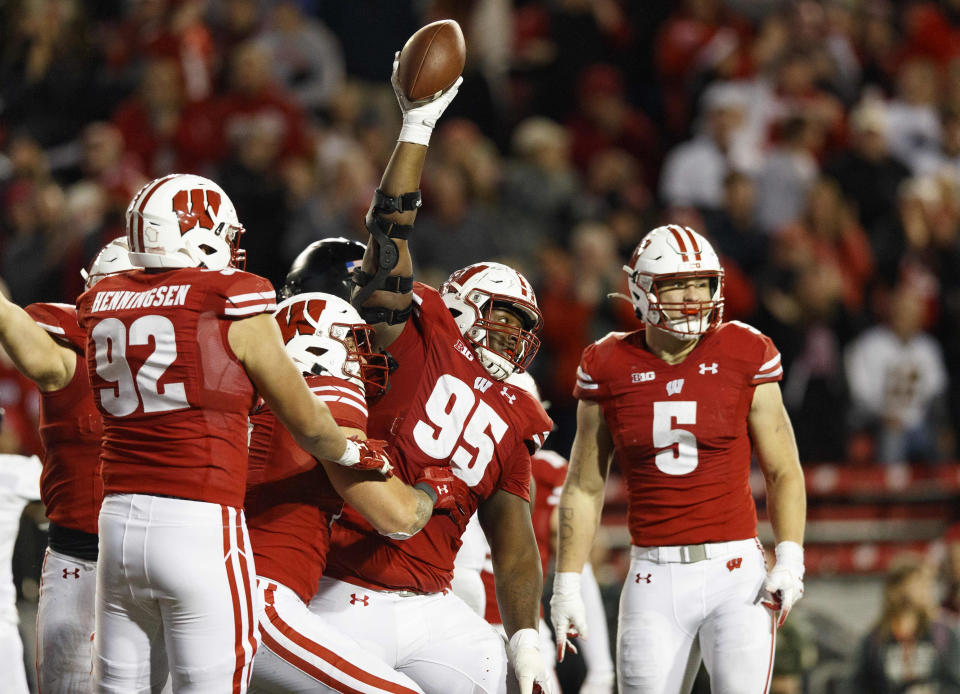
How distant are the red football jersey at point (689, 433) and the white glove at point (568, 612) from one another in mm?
318

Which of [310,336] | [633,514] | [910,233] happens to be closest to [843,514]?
[910,233]

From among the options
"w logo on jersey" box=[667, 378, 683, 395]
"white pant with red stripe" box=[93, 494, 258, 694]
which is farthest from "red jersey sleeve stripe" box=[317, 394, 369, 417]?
"w logo on jersey" box=[667, 378, 683, 395]

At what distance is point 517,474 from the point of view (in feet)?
16.4

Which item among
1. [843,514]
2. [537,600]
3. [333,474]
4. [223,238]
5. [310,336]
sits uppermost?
[223,238]

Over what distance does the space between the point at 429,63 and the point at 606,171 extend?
626 centimetres

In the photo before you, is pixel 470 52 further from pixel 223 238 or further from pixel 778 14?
pixel 223 238

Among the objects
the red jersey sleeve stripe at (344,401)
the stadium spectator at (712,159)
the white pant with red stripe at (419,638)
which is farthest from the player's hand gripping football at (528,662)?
the stadium spectator at (712,159)

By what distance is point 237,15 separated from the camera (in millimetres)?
10867

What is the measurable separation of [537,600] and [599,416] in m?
0.91

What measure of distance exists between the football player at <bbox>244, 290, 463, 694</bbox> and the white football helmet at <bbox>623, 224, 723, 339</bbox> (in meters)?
1.26

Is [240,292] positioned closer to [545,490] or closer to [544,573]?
[544,573]

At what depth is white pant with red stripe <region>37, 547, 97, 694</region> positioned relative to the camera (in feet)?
15.9

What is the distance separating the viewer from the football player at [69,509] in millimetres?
4812

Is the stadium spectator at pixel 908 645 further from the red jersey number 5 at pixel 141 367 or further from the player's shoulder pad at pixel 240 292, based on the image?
the red jersey number 5 at pixel 141 367
